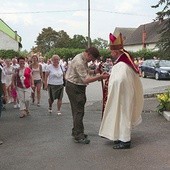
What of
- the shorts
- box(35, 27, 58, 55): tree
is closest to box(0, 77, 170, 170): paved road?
the shorts

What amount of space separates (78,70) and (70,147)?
55.5 inches

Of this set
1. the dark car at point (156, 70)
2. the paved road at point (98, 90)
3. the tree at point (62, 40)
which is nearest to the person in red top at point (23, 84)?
the paved road at point (98, 90)

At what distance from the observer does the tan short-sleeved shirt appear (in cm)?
830

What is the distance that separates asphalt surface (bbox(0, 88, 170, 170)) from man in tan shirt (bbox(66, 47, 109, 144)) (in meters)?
0.26

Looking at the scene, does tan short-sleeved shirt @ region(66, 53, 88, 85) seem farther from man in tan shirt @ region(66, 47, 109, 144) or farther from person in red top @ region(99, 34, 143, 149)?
person in red top @ region(99, 34, 143, 149)

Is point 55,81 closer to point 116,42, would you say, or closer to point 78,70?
point 78,70

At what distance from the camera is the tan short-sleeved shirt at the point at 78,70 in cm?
830

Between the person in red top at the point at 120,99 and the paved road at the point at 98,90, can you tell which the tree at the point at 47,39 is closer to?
the paved road at the point at 98,90

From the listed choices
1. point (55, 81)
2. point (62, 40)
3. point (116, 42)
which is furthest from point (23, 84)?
point (62, 40)

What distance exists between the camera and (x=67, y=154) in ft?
24.7

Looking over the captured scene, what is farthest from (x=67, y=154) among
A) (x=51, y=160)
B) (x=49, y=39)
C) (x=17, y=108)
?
(x=49, y=39)

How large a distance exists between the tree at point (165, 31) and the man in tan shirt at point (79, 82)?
22.4 feet

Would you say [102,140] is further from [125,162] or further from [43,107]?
[43,107]

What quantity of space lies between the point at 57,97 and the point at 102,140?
4102 mm
